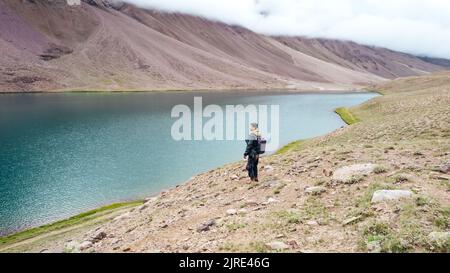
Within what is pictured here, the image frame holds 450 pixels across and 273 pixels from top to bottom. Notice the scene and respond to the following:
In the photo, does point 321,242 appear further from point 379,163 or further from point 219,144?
point 219,144

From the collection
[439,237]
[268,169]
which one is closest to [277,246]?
[439,237]

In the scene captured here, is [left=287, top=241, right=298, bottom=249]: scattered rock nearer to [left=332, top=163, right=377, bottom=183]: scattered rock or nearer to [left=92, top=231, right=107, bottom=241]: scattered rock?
[left=332, top=163, right=377, bottom=183]: scattered rock

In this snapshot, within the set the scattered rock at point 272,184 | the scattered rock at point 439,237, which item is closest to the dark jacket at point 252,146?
the scattered rock at point 272,184

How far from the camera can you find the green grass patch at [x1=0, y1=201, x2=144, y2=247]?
2653cm

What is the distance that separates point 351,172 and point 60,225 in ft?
65.2

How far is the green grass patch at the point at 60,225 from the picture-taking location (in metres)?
26.5

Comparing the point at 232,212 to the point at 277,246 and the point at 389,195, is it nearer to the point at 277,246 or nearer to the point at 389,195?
the point at 277,246

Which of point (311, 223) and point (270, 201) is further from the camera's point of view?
point (270, 201)

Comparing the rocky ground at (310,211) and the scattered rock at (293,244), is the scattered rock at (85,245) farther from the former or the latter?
the scattered rock at (293,244)

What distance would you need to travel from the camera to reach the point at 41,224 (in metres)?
30.6

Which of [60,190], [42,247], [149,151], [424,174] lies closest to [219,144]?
[149,151]

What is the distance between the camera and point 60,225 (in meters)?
29.0

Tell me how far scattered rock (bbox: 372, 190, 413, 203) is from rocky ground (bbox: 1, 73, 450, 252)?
3 centimetres

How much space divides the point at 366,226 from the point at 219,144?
160 ft
